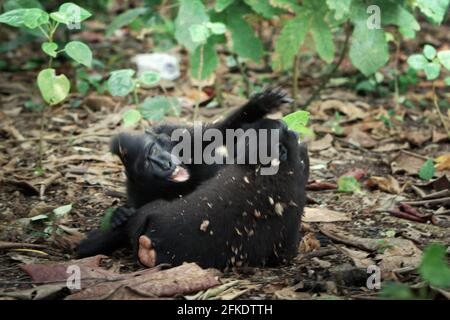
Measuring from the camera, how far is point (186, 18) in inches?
203

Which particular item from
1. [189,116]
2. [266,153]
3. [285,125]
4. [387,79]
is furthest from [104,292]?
[387,79]

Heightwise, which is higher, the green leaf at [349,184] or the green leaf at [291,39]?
the green leaf at [291,39]

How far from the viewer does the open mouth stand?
12.7 feet

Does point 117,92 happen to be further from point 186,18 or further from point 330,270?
point 330,270

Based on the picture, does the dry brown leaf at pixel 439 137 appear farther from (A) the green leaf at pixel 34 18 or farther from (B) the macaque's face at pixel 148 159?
(A) the green leaf at pixel 34 18

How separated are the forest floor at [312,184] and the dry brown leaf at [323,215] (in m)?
0.01

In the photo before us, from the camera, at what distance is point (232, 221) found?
340 centimetres

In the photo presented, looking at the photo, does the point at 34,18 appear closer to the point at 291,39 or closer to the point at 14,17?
the point at 14,17

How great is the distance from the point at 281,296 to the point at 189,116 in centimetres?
297

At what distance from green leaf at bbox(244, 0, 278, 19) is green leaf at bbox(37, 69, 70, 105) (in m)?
1.58

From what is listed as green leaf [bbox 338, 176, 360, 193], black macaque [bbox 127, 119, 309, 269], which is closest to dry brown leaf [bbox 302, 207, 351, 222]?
green leaf [bbox 338, 176, 360, 193]

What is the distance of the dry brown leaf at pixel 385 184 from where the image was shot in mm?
4796

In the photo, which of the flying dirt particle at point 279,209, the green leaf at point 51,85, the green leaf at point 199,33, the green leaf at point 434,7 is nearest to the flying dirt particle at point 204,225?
the flying dirt particle at point 279,209

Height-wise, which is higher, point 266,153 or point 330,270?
point 266,153
